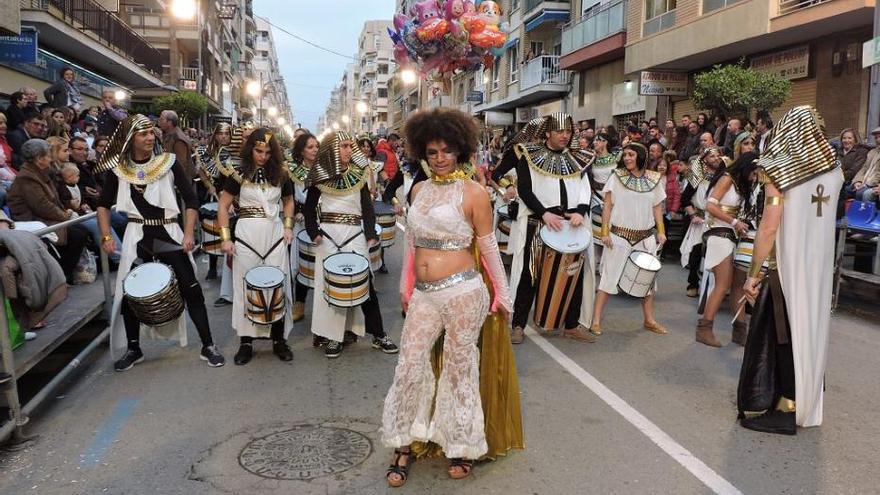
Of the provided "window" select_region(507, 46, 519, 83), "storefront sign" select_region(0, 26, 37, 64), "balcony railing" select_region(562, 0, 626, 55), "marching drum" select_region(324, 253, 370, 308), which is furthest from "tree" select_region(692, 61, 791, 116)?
"window" select_region(507, 46, 519, 83)

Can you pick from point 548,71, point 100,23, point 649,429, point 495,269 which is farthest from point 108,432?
point 548,71

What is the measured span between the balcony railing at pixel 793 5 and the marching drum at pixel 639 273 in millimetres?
A: 12105

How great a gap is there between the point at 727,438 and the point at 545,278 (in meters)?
2.50

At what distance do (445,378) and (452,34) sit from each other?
8837 millimetres

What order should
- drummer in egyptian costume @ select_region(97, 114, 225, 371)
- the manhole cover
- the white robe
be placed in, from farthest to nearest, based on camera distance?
1. drummer in egyptian costume @ select_region(97, 114, 225, 371)
2. the white robe
3. the manhole cover

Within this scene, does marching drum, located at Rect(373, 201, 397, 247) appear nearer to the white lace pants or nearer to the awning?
the white lace pants

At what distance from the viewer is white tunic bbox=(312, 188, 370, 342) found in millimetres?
6000

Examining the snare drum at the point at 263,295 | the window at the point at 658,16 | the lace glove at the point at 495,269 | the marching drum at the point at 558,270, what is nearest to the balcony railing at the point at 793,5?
the window at the point at 658,16

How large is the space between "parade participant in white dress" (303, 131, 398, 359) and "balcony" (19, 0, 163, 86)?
16607mm

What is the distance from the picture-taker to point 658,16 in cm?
2197

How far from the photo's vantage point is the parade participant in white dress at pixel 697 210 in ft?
27.9

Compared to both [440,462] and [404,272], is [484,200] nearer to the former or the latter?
[404,272]

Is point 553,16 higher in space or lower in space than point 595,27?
higher

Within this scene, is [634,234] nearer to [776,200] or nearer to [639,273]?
[639,273]
